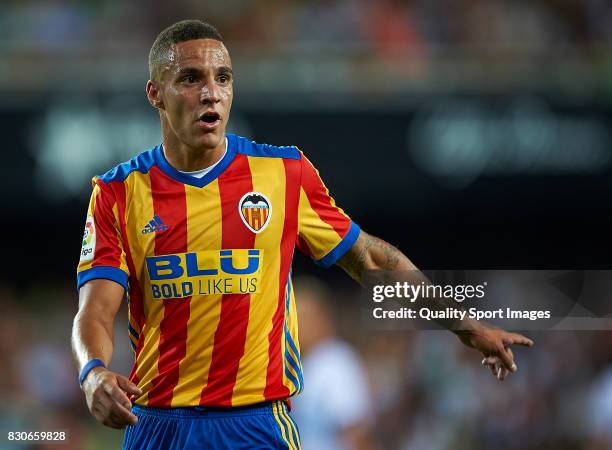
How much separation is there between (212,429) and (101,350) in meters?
0.53

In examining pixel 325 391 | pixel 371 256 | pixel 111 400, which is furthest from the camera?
pixel 325 391

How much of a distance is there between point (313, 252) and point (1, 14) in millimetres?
7582

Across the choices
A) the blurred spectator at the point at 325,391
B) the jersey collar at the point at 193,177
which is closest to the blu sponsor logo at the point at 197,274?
the jersey collar at the point at 193,177

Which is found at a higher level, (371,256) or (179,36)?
(179,36)

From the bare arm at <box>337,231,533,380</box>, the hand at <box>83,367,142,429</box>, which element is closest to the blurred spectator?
the bare arm at <box>337,231,533,380</box>

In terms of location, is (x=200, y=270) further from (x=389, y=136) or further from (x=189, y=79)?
(x=389, y=136)

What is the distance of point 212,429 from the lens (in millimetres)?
3693

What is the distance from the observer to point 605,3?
36.8ft

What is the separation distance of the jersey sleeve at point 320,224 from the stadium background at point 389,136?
510cm

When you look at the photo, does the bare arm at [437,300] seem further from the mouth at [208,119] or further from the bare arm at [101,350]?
the bare arm at [101,350]

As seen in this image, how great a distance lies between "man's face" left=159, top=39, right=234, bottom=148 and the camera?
3752 millimetres

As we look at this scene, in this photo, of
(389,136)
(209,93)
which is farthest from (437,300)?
(389,136)

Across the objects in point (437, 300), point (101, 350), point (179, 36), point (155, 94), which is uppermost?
point (179, 36)

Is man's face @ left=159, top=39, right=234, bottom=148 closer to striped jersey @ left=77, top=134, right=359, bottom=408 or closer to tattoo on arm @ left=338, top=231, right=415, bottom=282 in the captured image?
striped jersey @ left=77, top=134, right=359, bottom=408
